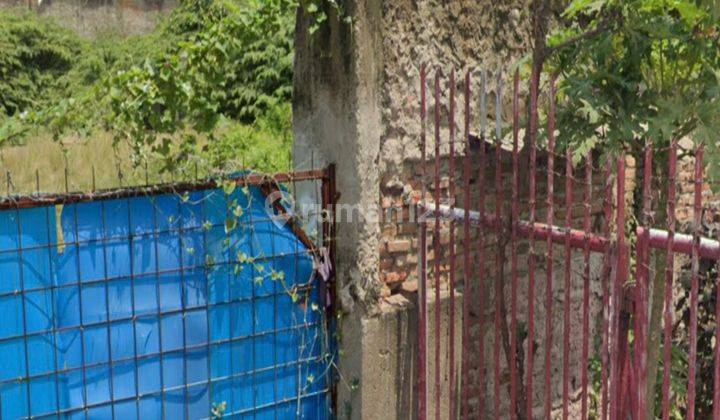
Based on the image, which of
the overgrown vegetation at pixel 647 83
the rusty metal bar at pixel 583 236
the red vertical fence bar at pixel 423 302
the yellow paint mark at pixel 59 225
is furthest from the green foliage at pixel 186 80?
the overgrown vegetation at pixel 647 83

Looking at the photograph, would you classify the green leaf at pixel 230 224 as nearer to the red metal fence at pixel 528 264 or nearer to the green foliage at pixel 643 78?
the red metal fence at pixel 528 264

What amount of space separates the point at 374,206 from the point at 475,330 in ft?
3.05

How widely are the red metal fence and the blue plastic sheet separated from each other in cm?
69

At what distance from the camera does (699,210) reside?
8.50ft

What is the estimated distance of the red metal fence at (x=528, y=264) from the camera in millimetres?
2910

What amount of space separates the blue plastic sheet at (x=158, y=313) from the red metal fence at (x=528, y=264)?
69 centimetres

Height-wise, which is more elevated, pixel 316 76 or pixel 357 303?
pixel 316 76

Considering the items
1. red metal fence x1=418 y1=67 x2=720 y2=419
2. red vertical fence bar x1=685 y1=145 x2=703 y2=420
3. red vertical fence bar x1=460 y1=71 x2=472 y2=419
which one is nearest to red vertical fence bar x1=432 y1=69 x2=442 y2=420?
red metal fence x1=418 y1=67 x2=720 y2=419

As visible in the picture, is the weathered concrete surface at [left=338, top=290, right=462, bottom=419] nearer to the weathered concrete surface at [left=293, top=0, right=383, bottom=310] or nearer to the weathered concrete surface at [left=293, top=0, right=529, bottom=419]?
the weathered concrete surface at [left=293, top=0, right=529, bottom=419]

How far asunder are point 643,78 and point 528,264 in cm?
107

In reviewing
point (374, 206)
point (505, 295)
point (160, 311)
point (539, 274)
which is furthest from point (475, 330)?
point (160, 311)

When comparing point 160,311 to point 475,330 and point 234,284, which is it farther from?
point 475,330

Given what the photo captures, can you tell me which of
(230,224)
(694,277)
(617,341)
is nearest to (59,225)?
(230,224)

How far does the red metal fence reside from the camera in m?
2.91
